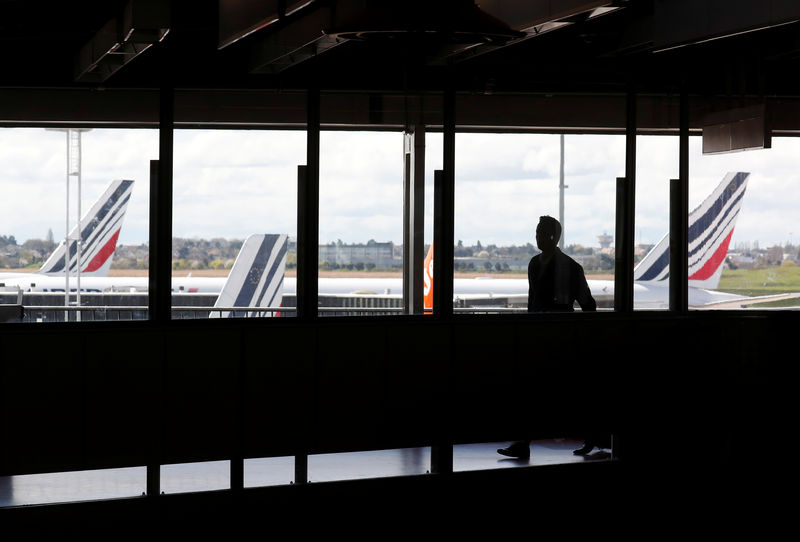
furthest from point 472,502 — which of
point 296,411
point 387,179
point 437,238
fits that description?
point 387,179

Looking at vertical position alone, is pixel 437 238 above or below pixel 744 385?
above

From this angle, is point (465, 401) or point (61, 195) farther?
point (465, 401)

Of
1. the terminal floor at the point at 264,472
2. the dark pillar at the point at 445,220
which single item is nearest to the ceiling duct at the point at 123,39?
the dark pillar at the point at 445,220

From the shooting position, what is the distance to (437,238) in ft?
21.5

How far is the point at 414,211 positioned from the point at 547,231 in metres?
0.96

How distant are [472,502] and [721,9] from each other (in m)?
3.35

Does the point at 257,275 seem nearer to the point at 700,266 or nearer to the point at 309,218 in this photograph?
the point at 309,218

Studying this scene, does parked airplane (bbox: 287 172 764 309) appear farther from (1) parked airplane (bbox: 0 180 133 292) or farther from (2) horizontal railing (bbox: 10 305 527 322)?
(1) parked airplane (bbox: 0 180 133 292)

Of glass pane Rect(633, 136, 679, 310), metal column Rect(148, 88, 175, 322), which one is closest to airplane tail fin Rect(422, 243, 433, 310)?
glass pane Rect(633, 136, 679, 310)

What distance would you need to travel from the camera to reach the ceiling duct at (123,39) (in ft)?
16.5

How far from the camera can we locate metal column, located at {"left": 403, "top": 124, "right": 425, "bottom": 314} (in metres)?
6.49

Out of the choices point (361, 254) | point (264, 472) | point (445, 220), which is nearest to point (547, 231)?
point (445, 220)

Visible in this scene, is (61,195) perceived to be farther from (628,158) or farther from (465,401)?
(628,158)

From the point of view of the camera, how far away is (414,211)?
21.4 feet
